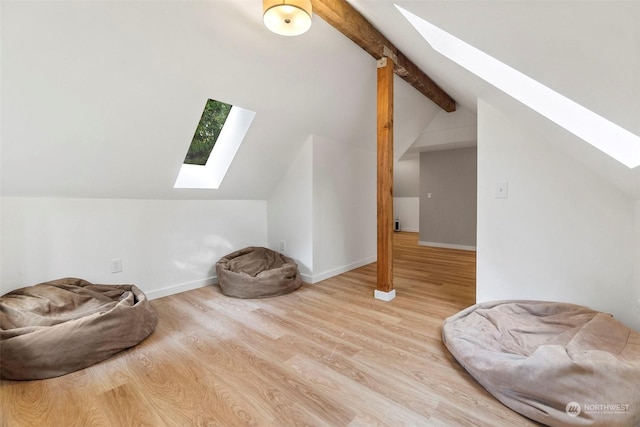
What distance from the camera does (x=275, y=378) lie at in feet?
4.67

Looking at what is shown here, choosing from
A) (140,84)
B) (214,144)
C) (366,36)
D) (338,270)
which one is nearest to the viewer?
(140,84)

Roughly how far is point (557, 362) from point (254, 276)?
2382mm

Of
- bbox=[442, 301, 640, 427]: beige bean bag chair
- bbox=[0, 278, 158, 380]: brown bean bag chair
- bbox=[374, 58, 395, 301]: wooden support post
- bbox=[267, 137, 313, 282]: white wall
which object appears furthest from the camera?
bbox=[267, 137, 313, 282]: white wall

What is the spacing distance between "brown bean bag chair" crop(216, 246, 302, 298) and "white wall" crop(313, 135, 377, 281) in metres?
0.42

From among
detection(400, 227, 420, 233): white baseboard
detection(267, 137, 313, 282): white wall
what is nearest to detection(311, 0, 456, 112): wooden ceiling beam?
detection(267, 137, 313, 282): white wall

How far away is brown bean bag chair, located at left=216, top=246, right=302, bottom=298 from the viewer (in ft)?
8.49

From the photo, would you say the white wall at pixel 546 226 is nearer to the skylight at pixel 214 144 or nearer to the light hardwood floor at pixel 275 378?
the light hardwood floor at pixel 275 378

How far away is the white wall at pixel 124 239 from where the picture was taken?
1967 millimetres

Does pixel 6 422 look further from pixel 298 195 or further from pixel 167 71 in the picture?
pixel 298 195

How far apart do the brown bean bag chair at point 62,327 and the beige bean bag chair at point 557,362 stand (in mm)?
2082

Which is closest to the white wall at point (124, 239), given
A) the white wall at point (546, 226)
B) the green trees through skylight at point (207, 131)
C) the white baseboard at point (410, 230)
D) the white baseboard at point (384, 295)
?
the green trees through skylight at point (207, 131)

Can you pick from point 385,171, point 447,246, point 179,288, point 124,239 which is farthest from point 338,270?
point 447,246

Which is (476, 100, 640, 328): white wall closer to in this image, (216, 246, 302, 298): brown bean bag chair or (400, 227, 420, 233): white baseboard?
(216, 246, 302, 298): brown bean bag chair

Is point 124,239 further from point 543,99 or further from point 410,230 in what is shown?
point 410,230
